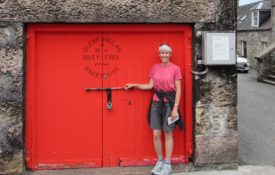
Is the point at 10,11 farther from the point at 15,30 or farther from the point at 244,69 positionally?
the point at 244,69

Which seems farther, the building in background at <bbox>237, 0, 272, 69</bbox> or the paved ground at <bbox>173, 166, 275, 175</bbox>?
the building in background at <bbox>237, 0, 272, 69</bbox>

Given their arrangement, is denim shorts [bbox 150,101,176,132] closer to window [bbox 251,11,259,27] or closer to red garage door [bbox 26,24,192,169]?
red garage door [bbox 26,24,192,169]

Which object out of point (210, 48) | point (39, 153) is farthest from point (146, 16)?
point (39, 153)

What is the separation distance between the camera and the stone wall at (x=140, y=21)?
20.0ft

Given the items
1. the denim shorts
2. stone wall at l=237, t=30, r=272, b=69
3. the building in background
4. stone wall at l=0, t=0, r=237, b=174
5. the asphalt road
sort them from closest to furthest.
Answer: stone wall at l=0, t=0, r=237, b=174 → the denim shorts → the asphalt road → stone wall at l=237, t=30, r=272, b=69 → the building in background

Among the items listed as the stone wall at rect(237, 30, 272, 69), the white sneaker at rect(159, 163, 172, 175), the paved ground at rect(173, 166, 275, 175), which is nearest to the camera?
the white sneaker at rect(159, 163, 172, 175)

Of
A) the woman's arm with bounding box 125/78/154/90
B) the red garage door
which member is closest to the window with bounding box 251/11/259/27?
the red garage door

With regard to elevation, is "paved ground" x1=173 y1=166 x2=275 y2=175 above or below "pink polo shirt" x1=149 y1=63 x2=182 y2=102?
below

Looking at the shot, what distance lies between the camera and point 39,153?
6480mm

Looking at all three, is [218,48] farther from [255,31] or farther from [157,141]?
[255,31]

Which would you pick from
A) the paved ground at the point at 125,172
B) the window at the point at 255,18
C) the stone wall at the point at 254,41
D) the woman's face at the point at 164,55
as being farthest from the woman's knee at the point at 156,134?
the window at the point at 255,18

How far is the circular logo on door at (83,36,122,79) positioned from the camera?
21.0 feet

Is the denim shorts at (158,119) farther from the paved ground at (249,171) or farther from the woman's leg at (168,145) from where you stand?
the paved ground at (249,171)

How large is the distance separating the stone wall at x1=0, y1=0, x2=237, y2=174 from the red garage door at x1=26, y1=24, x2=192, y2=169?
0.54ft
